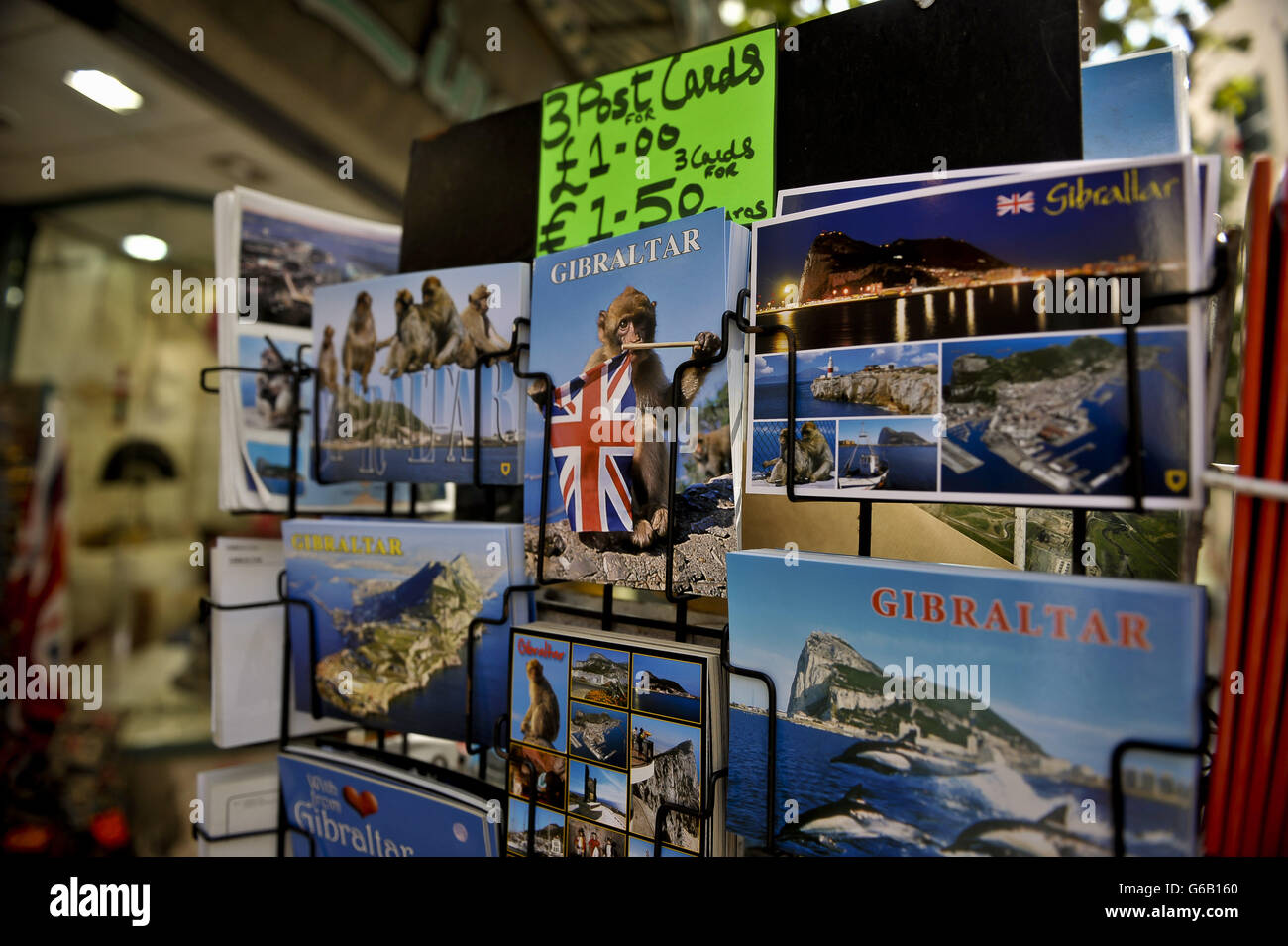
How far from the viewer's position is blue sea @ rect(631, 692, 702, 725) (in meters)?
0.65

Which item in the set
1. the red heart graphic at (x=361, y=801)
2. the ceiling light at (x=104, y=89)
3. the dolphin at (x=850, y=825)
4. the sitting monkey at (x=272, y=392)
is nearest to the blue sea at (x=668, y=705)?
the dolphin at (x=850, y=825)

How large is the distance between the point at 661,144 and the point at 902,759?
64cm

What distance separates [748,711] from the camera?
24.9 inches

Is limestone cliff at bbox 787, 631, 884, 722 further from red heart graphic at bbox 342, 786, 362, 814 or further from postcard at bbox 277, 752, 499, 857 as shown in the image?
red heart graphic at bbox 342, 786, 362, 814

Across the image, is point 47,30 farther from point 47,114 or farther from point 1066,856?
point 1066,856

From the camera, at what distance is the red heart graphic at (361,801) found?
86cm

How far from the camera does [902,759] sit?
560 mm

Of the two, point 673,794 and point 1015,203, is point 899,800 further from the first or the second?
point 1015,203

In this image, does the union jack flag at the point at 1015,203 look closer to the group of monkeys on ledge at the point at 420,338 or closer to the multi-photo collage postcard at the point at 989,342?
the multi-photo collage postcard at the point at 989,342

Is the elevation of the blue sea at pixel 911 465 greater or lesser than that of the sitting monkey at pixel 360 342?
lesser

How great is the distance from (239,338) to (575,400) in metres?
0.54

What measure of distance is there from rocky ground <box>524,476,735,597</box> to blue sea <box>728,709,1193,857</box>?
12 cm

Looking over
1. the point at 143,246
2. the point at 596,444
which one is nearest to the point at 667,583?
the point at 596,444
